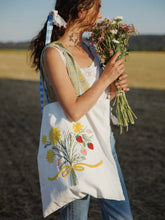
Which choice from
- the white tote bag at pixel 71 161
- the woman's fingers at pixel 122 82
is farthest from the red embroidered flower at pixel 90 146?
the woman's fingers at pixel 122 82

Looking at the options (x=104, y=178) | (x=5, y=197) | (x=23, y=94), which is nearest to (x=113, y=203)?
(x=104, y=178)

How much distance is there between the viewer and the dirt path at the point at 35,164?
10.7 feet

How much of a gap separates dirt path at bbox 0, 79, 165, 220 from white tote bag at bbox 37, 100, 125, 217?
72.8 inches

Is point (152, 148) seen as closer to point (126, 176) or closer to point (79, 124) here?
point (126, 176)

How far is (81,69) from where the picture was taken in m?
Result: 1.50

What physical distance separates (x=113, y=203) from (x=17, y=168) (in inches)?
117

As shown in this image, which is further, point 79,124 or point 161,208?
point 161,208

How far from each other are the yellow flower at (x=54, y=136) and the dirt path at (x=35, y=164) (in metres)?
1.99

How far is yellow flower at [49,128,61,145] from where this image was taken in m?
1.39

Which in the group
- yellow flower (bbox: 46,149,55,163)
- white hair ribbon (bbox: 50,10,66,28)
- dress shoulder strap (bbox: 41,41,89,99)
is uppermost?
white hair ribbon (bbox: 50,10,66,28)

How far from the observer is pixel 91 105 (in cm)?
143

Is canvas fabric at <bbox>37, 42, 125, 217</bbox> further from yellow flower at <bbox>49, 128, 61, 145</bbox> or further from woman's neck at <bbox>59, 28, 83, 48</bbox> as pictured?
woman's neck at <bbox>59, 28, 83, 48</bbox>

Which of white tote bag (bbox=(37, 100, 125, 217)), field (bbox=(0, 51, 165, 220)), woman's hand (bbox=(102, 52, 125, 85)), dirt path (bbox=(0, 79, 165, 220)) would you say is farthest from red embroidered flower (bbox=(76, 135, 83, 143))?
dirt path (bbox=(0, 79, 165, 220))

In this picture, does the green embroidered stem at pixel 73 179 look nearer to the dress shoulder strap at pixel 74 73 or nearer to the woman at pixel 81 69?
the woman at pixel 81 69
